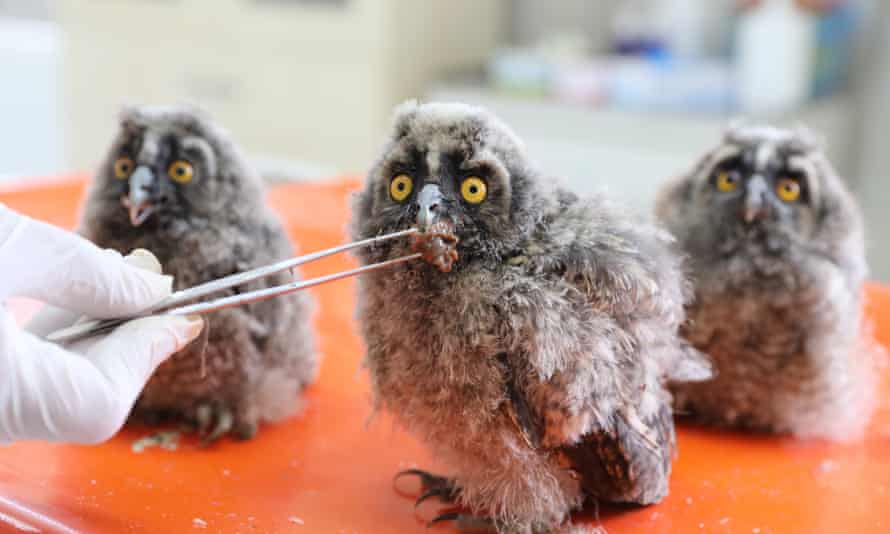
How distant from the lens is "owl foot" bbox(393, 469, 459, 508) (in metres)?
1.22

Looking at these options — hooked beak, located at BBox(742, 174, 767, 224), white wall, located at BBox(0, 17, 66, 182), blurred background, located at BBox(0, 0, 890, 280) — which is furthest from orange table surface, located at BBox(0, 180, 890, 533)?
white wall, located at BBox(0, 17, 66, 182)

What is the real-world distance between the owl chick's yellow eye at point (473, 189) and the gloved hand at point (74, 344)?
0.32 m

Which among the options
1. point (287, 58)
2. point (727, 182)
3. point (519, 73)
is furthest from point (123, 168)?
point (287, 58)

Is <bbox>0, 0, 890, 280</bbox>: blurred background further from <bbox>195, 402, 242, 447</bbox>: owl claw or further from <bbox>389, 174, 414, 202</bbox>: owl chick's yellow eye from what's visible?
<bbox>389, 174, 414, 202</bbox>: owl chick's yellow eye

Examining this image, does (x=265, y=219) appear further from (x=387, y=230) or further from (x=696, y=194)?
(x=696, y=194)

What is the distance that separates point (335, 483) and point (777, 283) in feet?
2.18

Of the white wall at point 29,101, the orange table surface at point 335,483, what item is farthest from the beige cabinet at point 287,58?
the orange table surface at point 335,483

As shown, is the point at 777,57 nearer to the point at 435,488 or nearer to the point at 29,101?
the point at 435,488

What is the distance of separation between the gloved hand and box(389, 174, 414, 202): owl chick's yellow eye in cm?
26

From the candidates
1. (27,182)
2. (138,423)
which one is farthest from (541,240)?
(27,182)

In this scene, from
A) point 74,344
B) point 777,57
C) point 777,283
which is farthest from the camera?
point 777,57

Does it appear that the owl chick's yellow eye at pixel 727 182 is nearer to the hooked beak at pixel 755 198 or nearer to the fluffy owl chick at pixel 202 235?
the hooked beak at pixel 755 198

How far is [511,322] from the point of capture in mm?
1046

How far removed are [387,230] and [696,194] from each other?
0.56m
